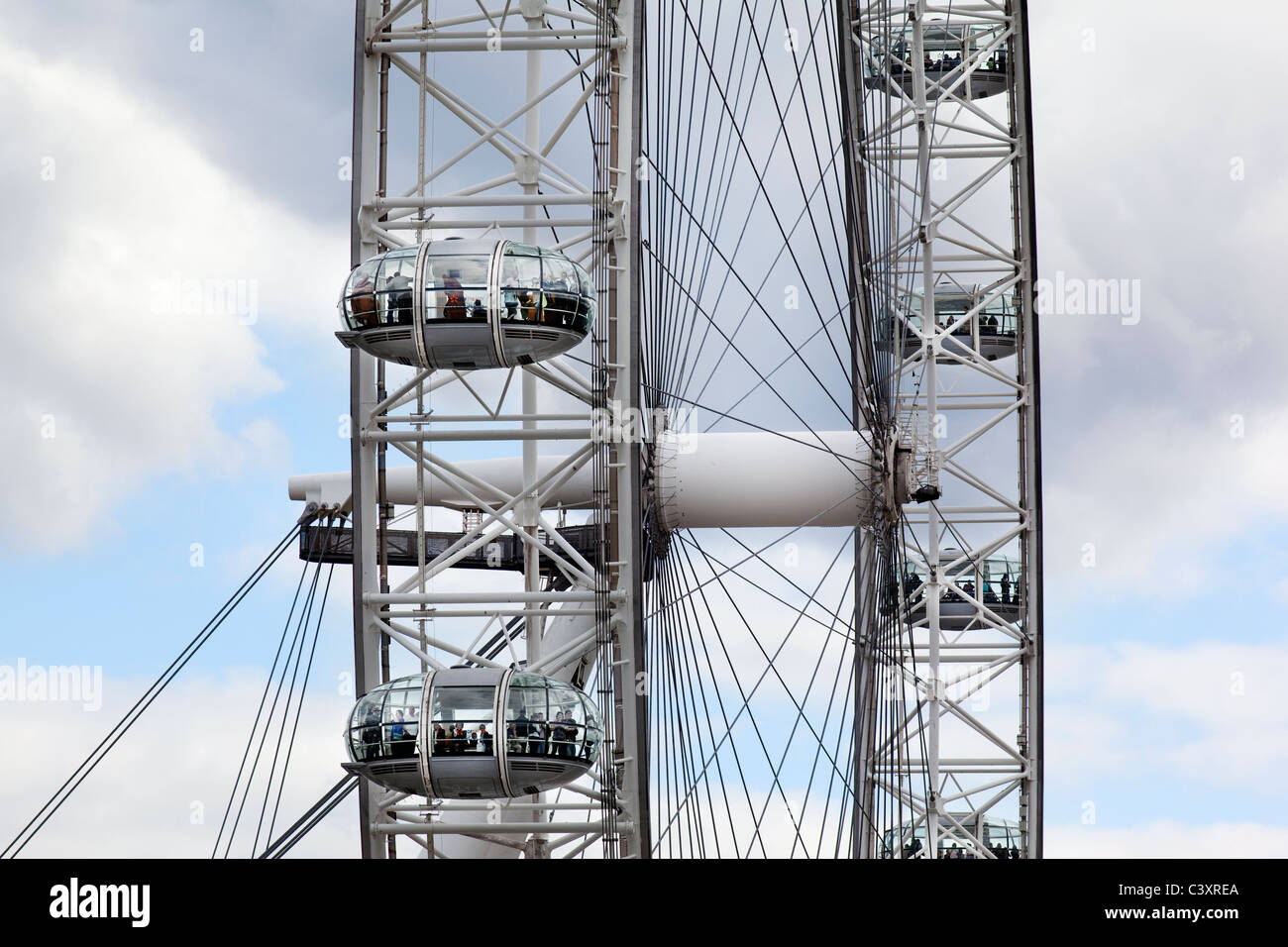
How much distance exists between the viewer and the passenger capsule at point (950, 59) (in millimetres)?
32469

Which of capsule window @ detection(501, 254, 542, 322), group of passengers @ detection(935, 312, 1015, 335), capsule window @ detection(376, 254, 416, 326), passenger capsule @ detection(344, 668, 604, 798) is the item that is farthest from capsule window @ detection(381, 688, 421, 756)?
group of passengers @ detection(935, 312, 1015, 335)

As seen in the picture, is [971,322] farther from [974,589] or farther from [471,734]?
[471,734]

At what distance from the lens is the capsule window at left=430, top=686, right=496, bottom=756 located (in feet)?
66.1

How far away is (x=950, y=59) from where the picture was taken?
32.9 metres

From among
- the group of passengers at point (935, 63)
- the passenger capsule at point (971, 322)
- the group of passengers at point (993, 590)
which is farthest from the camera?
the group of passengers at point (935, 63)

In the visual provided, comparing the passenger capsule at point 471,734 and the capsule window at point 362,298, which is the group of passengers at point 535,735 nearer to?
the passenger capsule at point 471,734

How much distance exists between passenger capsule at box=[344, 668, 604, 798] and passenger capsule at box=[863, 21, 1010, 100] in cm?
1505

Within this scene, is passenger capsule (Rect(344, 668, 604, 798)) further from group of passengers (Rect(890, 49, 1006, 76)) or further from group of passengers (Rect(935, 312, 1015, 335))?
group of passengers (Rect(890, 49, 1006, 76))

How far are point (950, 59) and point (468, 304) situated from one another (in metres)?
14.7

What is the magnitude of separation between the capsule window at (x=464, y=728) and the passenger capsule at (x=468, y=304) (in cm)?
334

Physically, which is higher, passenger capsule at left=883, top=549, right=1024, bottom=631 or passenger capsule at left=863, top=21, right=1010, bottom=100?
passenger capsule at left=863, top=21, right=1010, bottom=100

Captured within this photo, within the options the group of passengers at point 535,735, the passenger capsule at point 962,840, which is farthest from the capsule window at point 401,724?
the passenger capsule at point 962,840

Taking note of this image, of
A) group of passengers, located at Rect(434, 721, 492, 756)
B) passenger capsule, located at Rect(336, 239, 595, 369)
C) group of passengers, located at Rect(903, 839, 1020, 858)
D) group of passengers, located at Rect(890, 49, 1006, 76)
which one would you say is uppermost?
group of passengers, located at Rect(890, 49, 1006, 76)
